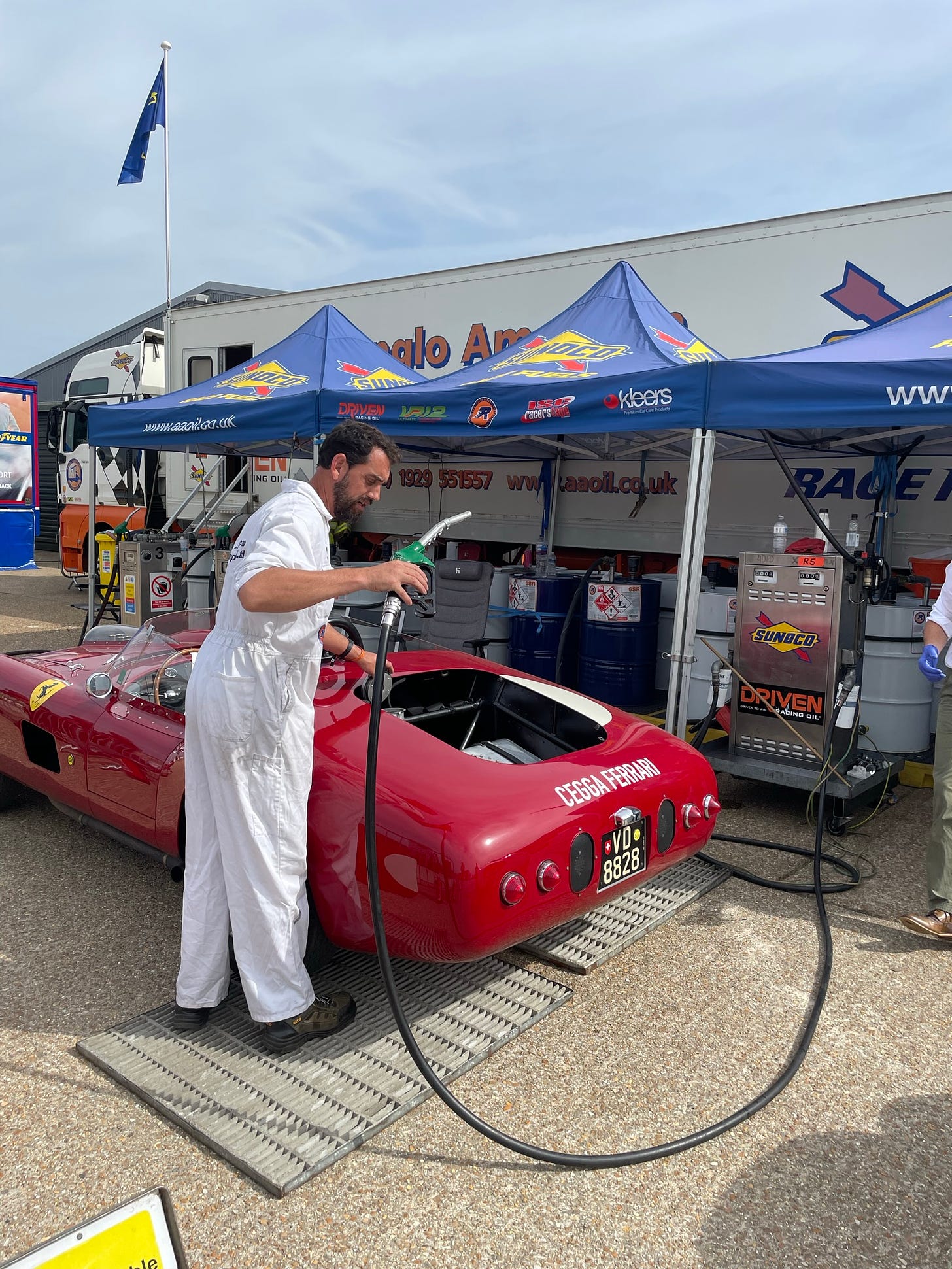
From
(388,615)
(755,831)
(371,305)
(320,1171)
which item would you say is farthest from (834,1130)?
(371,305)

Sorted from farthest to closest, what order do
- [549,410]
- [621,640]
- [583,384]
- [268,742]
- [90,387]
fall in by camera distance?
[90,387]
[621,640]
[549,410]
[583,384]
[268,742]

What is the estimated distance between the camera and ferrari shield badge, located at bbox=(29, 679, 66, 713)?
375cm

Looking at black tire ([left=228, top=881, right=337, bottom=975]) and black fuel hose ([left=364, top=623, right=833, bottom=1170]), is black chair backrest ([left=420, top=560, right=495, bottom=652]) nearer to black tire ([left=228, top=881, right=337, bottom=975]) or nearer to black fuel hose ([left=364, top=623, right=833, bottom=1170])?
black tire ([left=228, top=881, right=337, bottom=975])

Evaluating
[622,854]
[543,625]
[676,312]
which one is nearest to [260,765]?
[622,854]

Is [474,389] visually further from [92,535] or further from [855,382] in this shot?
[92,535]

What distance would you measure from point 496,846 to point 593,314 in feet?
16.8

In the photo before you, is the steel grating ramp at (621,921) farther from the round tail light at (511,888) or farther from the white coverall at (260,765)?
the white coverall at (260,765)

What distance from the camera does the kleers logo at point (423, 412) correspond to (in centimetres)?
596

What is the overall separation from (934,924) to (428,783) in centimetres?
211

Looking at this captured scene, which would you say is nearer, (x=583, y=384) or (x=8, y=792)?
(x=8, y=792)

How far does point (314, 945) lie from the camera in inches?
107

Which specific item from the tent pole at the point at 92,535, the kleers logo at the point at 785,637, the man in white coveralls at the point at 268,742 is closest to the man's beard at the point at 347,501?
the man in white coveralls at the point at 268,742

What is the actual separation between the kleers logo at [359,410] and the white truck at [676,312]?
7.41 ft

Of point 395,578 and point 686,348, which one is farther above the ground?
point 686,348
